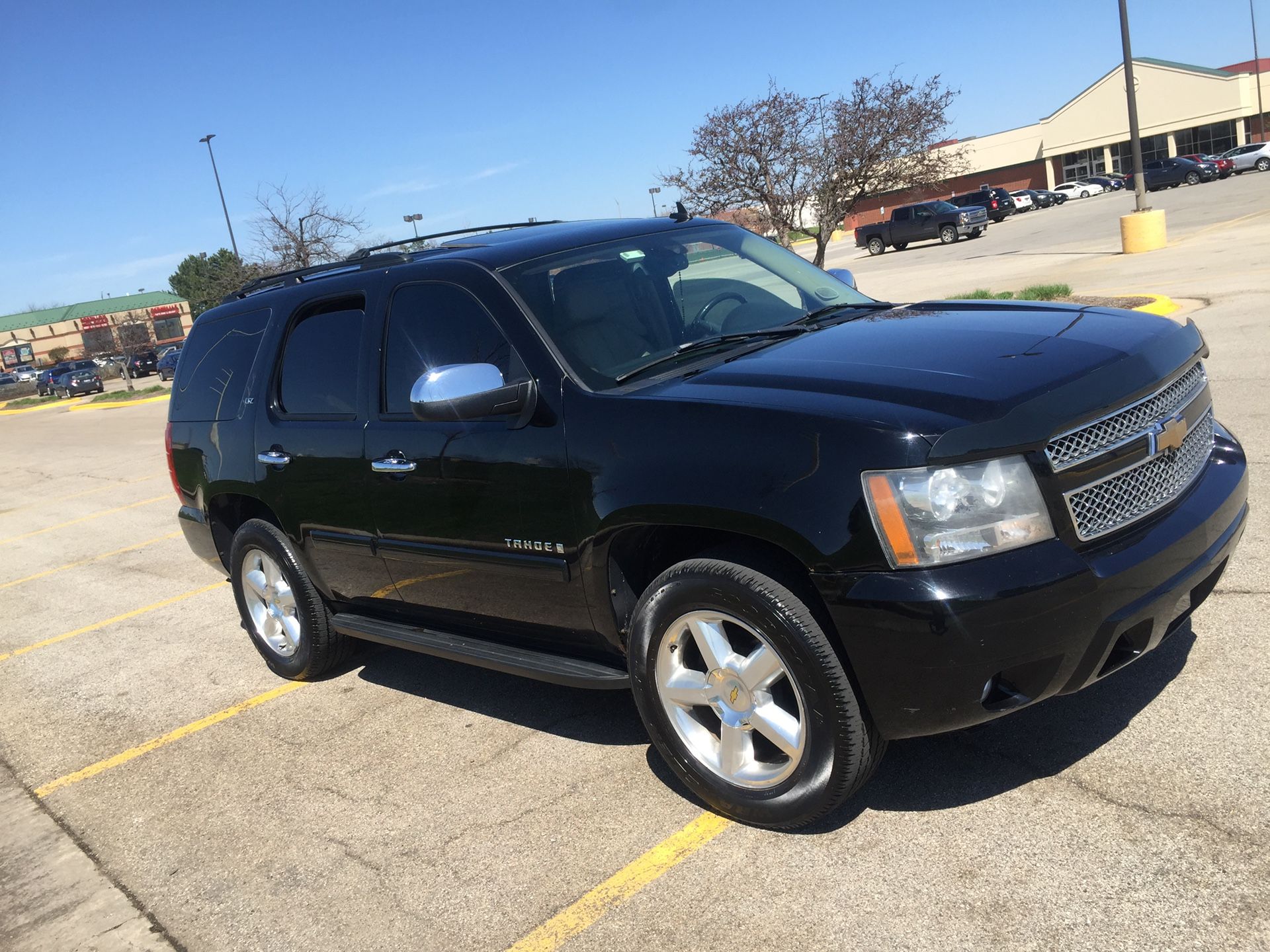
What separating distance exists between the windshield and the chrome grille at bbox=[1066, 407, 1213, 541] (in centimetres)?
152

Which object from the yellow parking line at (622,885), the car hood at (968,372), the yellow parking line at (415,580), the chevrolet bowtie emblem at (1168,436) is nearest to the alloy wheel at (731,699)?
the yellow parking line at (622,885)

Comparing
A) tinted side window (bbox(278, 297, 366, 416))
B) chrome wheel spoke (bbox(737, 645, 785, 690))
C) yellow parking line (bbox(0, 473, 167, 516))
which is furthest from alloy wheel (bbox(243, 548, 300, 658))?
yellow parking line (bbox(0, 473, 167, 516))

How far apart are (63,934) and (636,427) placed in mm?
2516

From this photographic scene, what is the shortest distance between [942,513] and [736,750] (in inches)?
41.2

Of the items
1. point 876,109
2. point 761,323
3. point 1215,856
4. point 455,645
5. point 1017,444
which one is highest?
point 876,109

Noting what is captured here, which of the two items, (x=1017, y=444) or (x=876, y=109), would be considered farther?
(x=876, y=109)

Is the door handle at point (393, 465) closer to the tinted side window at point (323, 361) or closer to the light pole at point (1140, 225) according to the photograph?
the tinted side window at point (323, 361)

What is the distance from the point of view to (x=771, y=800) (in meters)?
3.29

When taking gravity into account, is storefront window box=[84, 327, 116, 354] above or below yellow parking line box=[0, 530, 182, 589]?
above

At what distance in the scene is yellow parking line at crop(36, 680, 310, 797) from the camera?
482cm

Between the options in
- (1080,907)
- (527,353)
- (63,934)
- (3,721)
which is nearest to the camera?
(1080,907)

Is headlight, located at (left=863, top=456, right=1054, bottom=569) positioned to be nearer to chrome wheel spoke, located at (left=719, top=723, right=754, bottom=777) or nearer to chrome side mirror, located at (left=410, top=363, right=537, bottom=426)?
chrome wheel spoke, located at (left=719, top=723, right=754, bottom=777)

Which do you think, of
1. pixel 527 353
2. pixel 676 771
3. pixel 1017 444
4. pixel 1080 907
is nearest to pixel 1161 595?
pixel 1017 444

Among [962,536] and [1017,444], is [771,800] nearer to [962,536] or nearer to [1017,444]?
[962,536]
